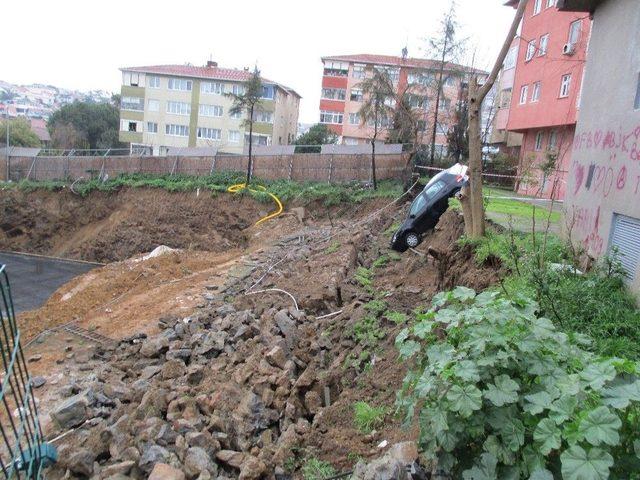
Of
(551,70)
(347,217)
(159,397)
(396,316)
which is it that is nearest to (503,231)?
(396,316)

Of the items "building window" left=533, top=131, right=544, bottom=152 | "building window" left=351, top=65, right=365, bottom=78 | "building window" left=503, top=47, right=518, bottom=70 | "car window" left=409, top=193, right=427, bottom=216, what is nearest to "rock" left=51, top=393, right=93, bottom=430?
"car window" left=409, top=193, right=427, bottom=216

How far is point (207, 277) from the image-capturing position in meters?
13.7

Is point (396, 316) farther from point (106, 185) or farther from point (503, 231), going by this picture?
point (106, 185)

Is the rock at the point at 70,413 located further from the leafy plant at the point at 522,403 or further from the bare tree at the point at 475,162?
the bare tree at the point at 475,162

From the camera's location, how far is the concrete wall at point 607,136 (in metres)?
7.80

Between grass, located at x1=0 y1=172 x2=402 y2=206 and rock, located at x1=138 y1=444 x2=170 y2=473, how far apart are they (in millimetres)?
17411

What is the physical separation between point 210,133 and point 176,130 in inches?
127

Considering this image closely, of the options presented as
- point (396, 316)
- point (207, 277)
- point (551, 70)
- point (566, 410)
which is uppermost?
point (551, 70)

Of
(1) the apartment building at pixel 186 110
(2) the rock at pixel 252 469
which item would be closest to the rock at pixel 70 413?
(2) the rock at pixel 252 469

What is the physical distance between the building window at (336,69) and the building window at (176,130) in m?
14.0

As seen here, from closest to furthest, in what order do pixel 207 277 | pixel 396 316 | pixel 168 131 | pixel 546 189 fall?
1. pixel 396 316
2. pixel 207 277
3. pixel 546 189
4. pixel 168 131

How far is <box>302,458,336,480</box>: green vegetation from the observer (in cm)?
447

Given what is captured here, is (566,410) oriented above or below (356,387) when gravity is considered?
above

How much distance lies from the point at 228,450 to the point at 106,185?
24590 millimetres
